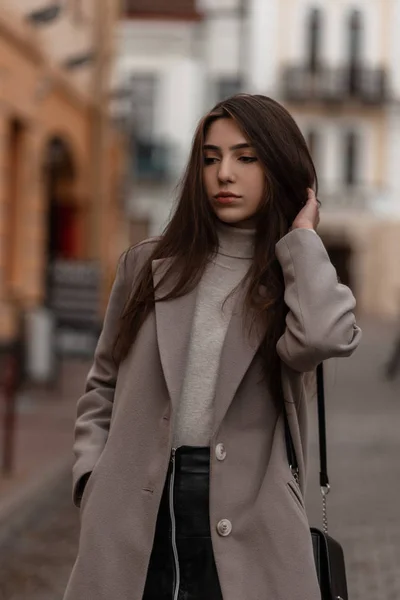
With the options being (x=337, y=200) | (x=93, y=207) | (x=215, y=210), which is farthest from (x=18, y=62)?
(x=337, y=200)

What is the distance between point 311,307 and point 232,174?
0.35 meters

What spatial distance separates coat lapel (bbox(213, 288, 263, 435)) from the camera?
2.81 meters

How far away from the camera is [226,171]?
2.90 meters

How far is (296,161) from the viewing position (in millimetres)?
2947

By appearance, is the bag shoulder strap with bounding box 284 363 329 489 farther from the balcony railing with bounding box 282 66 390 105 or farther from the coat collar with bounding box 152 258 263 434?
the balcony railing with bounding box 282 66 390 105

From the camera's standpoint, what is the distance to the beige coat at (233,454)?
9.15 ft

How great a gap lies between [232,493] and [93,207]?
21.1m

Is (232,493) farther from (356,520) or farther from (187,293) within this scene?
(356,520)

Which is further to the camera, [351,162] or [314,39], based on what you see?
[314,39]

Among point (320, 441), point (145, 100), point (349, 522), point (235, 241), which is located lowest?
point (349, 522)

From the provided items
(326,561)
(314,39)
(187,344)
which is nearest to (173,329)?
(187,344)

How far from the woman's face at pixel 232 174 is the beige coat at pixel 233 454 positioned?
0.40ft

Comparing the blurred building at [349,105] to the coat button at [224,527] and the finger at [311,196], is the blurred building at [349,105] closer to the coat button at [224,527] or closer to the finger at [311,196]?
the finger at [311,196]

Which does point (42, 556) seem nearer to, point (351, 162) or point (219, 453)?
point (219, 453)
